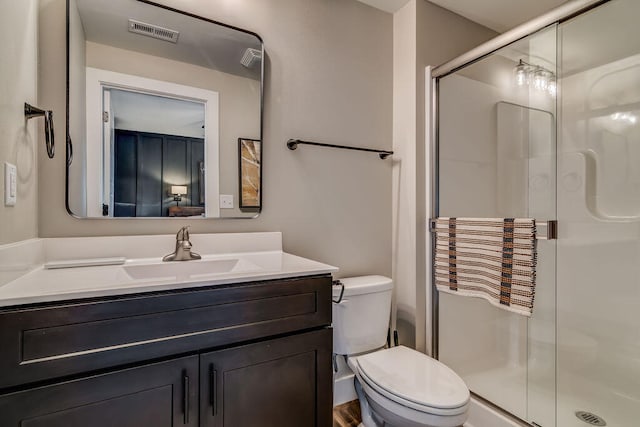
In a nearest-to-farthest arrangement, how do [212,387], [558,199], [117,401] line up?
[117,401], [212,387], [558,199]

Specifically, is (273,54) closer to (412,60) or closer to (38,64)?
(412,60)

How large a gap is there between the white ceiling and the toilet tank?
1642 mm

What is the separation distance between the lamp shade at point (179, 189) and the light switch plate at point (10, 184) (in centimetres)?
52

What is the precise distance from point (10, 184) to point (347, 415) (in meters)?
1.75

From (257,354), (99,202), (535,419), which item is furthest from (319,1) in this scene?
(535,419)

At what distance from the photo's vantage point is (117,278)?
111 cm

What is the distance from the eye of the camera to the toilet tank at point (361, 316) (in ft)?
5.14

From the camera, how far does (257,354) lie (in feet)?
3.34

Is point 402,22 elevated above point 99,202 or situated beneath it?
elevated above

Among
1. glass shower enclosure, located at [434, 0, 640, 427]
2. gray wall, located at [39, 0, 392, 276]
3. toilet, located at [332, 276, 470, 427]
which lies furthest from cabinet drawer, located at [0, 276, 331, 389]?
glass shower enclosure, located at [434, 0, 640, 427]

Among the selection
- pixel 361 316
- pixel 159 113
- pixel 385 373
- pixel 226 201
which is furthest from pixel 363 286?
pixel 159 113

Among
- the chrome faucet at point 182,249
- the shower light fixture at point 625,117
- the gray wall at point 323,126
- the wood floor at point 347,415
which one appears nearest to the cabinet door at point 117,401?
the chrome faucet at point 182,249

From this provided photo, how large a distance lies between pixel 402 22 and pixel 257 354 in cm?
201

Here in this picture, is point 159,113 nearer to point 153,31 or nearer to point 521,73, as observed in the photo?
point 153,31
